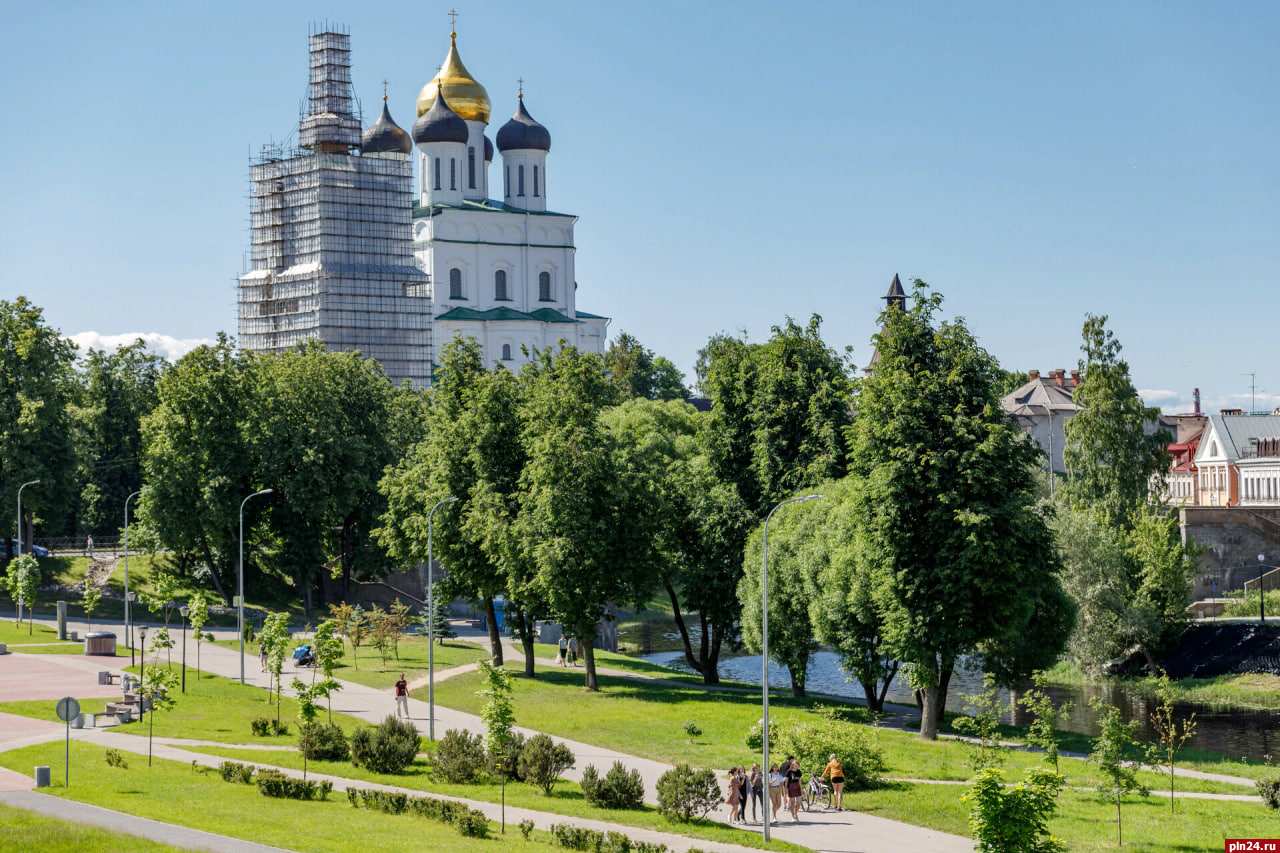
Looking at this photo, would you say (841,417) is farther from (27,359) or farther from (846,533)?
(27,359)

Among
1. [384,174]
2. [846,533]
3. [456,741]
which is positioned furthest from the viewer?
[384,174]

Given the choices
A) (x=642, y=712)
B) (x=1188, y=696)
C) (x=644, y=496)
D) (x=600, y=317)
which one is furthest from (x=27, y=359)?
(x=600, y=317)

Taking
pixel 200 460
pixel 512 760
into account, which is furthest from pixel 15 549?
pixel 512 760

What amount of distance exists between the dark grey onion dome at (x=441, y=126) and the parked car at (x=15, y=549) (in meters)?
57.9

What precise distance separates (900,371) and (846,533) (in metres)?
5.36

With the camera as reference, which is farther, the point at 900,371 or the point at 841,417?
the point at 841,417

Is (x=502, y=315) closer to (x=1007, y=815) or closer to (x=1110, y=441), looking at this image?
(x=1110, y=441)

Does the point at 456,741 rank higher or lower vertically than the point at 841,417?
lower

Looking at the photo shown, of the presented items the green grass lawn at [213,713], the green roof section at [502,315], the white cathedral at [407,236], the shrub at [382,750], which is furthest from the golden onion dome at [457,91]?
the shrub at [382,750]

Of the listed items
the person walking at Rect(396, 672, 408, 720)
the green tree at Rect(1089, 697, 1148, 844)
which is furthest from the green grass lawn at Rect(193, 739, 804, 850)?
the green tree at Rect(1089, 697, 1148, 844)

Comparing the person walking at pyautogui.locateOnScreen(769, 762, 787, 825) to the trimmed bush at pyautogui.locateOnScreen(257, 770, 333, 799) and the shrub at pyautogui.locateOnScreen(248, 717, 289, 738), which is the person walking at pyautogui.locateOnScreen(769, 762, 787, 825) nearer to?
the trimmed bush at pyautogui.locateOnScreen(257, 770, 333, 799)

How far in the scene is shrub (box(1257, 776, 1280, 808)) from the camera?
28859 millimetres

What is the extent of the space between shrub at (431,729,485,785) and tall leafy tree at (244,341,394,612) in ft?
107

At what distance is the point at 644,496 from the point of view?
157 ft
